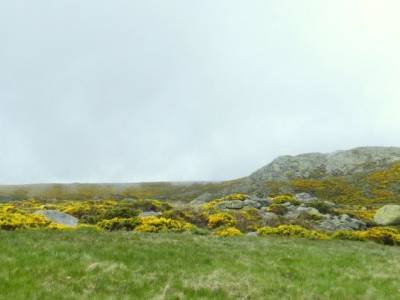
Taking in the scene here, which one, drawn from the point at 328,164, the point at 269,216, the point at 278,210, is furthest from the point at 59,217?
the point at 328,164

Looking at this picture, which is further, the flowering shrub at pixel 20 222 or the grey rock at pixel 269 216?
the grey rock at pixel 269 216

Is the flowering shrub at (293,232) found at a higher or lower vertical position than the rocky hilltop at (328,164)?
lower

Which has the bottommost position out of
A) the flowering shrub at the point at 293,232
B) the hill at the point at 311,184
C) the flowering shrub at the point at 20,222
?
the flowering shrub at the point at 293,232

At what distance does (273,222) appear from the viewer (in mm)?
42000

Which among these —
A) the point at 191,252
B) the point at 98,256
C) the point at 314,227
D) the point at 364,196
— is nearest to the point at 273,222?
the point at 314,227

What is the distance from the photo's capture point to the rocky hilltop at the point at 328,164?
108188 millimetres

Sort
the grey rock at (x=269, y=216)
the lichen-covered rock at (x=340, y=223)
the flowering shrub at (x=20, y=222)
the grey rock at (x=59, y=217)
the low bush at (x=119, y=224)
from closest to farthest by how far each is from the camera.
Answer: the flowering shrub at (x=20, y=222)
the low bush at (x=119, y=224)
the grey rock at (x=59, y=217)
the lichen-covered rock at (x=340, y=223)
the grey rock at (x=269, y=216)

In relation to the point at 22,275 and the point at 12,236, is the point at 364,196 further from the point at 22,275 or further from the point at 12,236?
the point at 22,275

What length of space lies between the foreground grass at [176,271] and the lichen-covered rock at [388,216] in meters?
23.4

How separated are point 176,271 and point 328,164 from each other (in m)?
103

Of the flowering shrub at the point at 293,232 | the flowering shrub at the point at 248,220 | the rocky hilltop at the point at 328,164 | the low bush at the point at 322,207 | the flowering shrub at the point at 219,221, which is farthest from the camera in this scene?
the rocky hilltop at the point at 328,164

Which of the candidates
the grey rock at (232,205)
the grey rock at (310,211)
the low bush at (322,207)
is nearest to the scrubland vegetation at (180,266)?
the grey rock at (310,211)

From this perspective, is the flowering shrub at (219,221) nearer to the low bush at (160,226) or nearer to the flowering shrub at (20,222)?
the low bush at (160,226)

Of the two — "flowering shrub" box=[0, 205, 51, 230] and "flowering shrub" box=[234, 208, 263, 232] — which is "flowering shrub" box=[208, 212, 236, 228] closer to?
"flowering shrub" box=[234, 208, 263, 232]
